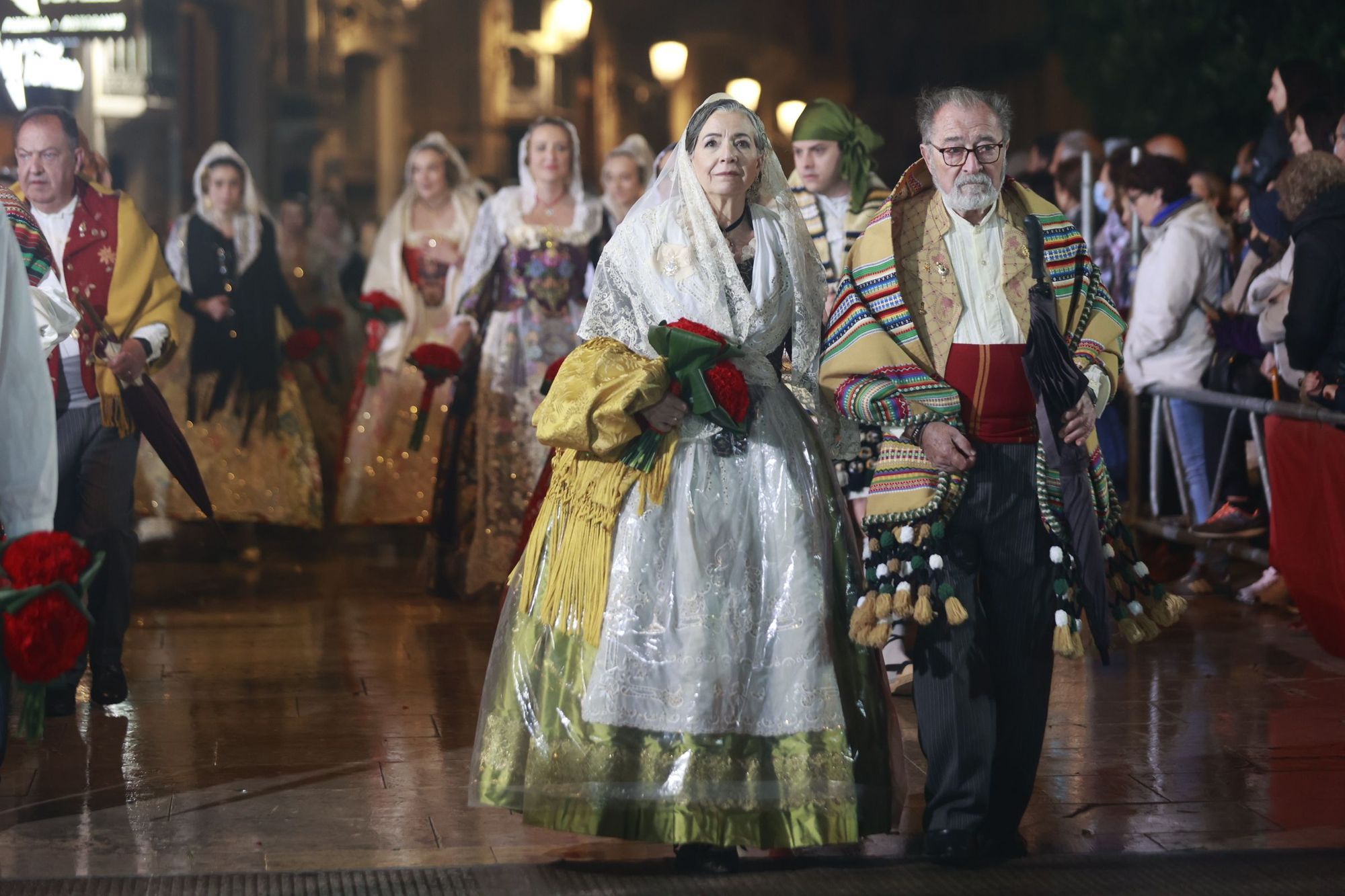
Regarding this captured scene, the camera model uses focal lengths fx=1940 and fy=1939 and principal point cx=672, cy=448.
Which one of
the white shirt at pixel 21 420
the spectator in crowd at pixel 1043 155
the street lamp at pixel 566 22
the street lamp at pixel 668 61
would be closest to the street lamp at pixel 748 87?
the street lamp at pixel 668 61

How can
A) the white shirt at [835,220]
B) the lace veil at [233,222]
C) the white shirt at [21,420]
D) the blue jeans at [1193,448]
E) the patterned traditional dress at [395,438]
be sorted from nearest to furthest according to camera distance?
1. the white shirt at [21,420]
2. the white shirt at [835,220]
3. the blue jeans at [1193,448]
4. the lace veil at [233,222]
5. the patterned traditional dress at [395,438]

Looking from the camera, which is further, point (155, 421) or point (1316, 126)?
point (1316, 126)

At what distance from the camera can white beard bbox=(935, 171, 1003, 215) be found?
4.68m

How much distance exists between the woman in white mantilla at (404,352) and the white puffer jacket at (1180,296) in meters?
3.78

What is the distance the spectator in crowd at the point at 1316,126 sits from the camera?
320 inches

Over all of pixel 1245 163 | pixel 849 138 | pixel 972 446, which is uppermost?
pixel 1245 163

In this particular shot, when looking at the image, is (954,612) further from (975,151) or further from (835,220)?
(835,220)

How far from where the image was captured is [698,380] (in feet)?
14.9

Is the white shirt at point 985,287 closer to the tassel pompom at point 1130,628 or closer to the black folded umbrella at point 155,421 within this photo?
the tassel pompom at point 1130,628

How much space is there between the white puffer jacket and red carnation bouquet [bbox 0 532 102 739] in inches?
256

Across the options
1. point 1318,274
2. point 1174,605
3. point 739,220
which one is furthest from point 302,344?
point 1174,605

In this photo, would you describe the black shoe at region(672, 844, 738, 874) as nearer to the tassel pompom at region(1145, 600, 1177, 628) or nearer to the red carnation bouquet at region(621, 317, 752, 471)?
the red carnation bouquet at region(621, 317, 752, 471)

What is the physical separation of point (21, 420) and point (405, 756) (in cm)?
227

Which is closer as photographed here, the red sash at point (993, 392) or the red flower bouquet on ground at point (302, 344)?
the red sash at point (993, 392)
